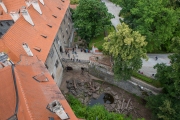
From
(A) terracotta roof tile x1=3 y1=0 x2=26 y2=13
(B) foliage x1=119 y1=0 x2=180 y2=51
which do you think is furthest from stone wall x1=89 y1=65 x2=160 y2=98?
Answer: (A) terracotta roof tile x1=3 y1=0 x2=26 y2=13

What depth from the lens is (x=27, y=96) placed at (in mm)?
17281

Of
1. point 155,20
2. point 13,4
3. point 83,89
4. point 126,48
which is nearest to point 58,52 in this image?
point 83,89

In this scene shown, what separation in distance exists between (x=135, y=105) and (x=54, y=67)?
671 inches

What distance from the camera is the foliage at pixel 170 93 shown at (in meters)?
24.3

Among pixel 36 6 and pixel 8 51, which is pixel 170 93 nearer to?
pixel 8 51

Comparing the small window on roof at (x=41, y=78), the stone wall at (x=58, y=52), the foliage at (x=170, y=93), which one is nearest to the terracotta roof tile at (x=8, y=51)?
the stone wall at (x=58, y=52)

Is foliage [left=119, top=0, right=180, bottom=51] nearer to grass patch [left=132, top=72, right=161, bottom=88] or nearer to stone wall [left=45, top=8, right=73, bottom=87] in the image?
grass patch [left=132, top=72, right=161, bottom=88]

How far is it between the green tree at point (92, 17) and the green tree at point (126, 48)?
30.0 ft

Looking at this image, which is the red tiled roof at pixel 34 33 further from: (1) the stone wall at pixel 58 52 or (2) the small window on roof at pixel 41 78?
(2) the small window on roof at pixel 41 78

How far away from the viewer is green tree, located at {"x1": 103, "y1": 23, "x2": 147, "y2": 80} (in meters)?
25.4

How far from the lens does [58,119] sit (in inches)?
702

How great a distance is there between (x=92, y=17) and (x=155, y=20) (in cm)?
1267

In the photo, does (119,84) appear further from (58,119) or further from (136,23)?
(58,119)

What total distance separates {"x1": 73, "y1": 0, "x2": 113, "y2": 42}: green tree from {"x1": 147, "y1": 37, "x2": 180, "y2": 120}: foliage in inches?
575
